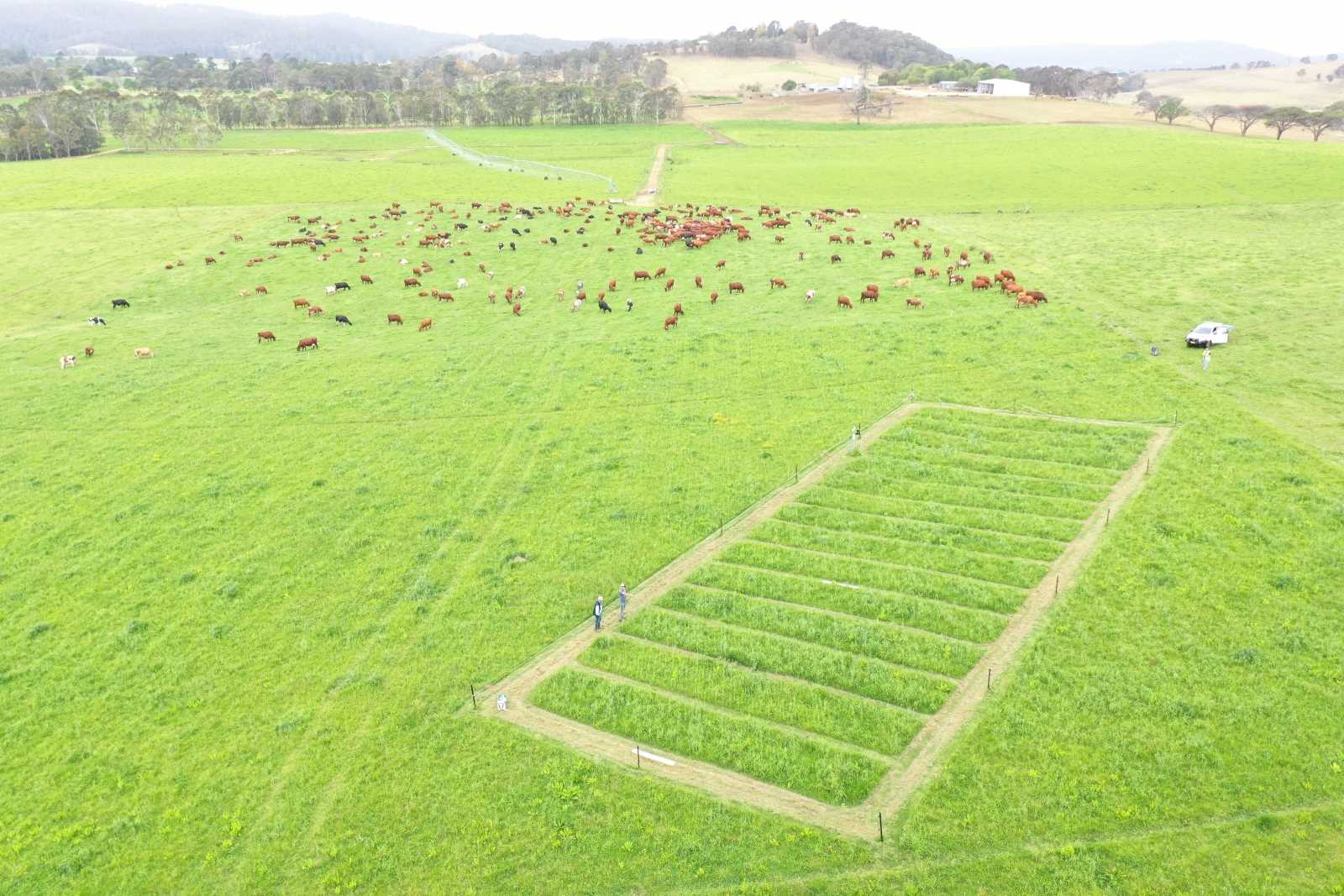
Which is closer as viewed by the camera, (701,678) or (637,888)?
(637,888)

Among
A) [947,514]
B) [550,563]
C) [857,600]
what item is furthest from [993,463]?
[550,563]

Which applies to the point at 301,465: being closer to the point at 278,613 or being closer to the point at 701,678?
the point at 278,613

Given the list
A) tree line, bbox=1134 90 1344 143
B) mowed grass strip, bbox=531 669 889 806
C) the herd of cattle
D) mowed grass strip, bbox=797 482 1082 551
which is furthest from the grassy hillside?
tree line, bbox=1134 90 1344 143

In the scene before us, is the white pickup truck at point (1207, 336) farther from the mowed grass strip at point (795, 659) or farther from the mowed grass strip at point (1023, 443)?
the mowed grass strip at point (795, 659)

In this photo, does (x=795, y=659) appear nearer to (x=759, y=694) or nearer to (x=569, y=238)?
(x=759, y=694)

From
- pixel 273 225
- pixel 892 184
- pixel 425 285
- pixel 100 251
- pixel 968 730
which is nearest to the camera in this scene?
pixel 968 730

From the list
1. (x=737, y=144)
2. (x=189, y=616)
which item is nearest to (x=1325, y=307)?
(x=189, y=616)
